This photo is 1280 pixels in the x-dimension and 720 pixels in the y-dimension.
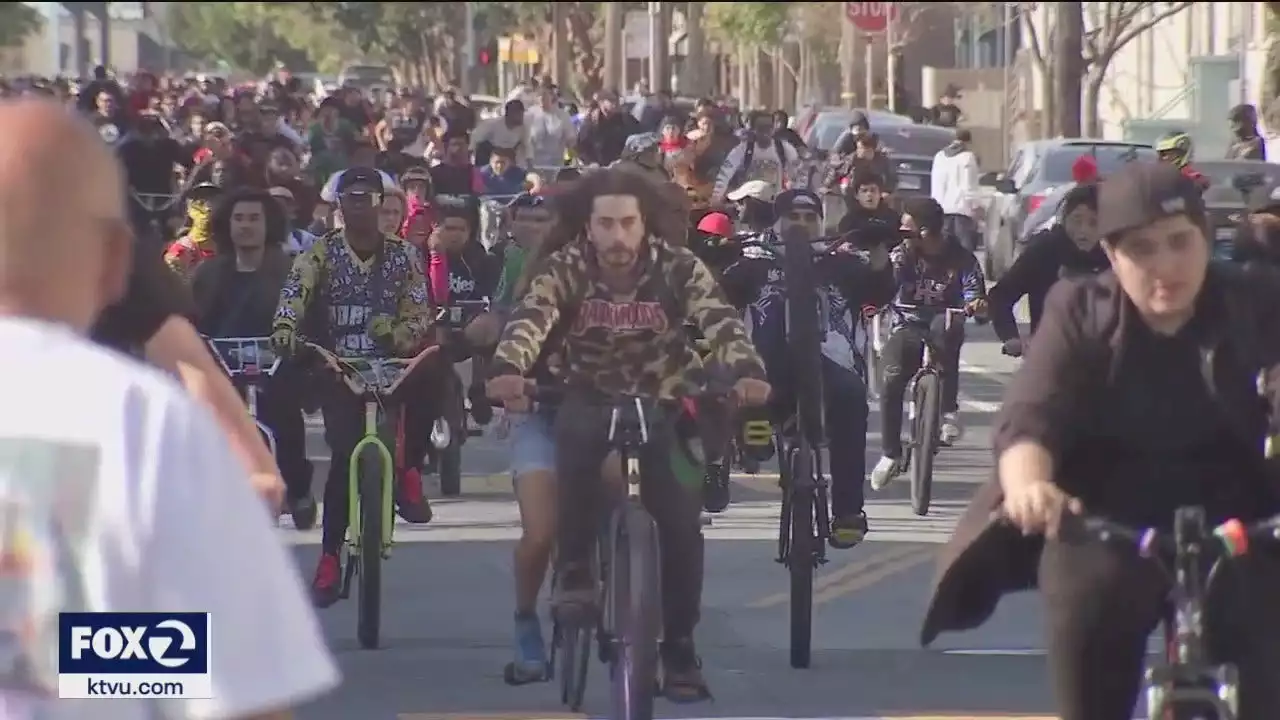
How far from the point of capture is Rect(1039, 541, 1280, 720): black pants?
17.2ft

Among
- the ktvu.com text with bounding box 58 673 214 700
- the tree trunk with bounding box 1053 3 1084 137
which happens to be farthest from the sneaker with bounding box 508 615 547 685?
the tree trunk with bounding box 1053 3 1084 137

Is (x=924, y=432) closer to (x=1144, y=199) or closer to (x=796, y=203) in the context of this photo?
(x=796, y=203)

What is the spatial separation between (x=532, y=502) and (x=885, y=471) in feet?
20.3

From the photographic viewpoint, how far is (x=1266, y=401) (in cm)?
533

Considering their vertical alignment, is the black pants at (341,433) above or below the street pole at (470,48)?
below

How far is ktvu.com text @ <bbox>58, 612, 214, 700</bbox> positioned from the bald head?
32cm

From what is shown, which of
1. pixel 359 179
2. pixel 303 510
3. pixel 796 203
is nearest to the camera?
pixel 359 179

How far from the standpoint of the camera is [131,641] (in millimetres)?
3035

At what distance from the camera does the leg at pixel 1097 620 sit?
531 centimetres

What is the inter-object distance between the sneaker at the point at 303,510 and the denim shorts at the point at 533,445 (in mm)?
3915

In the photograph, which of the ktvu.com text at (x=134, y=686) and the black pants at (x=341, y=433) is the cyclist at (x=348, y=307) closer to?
the black pants at (x=341, y=433)

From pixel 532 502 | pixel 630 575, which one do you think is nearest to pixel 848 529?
pixel 532 502

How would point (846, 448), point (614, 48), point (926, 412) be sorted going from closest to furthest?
point (846, 448), point (926, 412), point (614, 48)

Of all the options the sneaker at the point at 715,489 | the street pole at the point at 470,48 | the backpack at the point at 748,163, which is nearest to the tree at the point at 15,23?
the street pole at the point at 470,48
